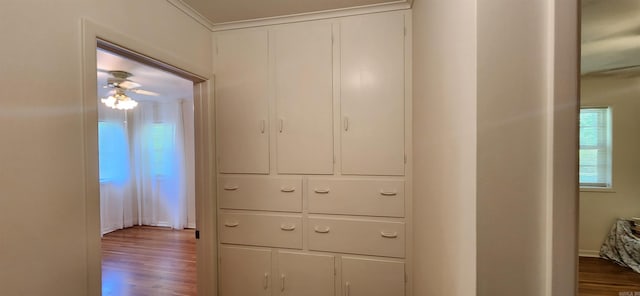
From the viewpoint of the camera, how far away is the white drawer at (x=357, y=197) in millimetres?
1608

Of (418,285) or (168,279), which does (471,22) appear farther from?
(168,279)

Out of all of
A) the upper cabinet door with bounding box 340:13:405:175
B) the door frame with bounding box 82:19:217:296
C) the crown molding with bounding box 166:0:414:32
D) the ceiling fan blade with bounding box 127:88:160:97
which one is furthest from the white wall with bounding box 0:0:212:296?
the ceiling fan blade with bounding box 127:88:160:97

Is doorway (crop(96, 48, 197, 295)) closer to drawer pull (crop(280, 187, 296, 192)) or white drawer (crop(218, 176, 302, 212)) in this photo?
white drawer (crop(218, 176, 302, 212))

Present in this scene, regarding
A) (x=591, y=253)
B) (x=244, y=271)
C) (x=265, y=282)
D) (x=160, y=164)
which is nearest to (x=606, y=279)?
(x=591, y=253)

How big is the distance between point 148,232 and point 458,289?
5358mm

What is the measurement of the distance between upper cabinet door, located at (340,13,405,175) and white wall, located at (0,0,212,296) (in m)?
1.32

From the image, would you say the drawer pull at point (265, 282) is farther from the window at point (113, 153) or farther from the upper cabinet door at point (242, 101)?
the window at point (113, 153)

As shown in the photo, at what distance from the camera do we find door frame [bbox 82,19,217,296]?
106cm

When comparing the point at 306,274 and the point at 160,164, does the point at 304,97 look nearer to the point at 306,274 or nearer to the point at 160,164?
the point at 306,274

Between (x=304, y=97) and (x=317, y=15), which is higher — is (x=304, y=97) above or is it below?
below

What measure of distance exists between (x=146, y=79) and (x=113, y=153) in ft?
7.02

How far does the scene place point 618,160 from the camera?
132 inches

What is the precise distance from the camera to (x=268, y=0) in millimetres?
1549

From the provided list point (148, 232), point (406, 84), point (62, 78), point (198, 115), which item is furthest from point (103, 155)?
point (406, 84)
